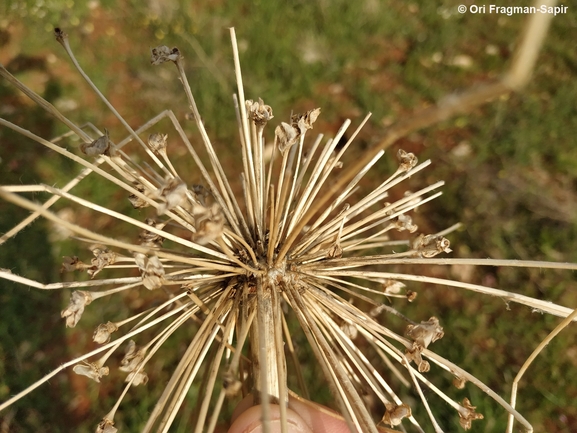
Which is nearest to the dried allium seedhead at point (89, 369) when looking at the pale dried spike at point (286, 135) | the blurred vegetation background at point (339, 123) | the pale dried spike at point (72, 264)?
the pale dried spike at point (72, 264)

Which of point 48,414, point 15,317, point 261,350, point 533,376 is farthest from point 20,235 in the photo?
point 533,376

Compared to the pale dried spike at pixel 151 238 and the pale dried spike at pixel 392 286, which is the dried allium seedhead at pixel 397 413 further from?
the pale dried spike at pixel 151 238

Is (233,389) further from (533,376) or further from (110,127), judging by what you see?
(110,127)

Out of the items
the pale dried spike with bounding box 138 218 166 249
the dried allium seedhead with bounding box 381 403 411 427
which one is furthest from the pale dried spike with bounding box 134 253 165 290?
the dried allium seedhead with bounding box 381 403 411 427

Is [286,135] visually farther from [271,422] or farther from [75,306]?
[271,422]

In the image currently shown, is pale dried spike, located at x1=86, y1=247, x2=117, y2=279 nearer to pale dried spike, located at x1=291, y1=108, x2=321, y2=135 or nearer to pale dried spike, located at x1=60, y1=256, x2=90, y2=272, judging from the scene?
pale dried spike, located at x1=60, y1=256, x2=90, y2=272
